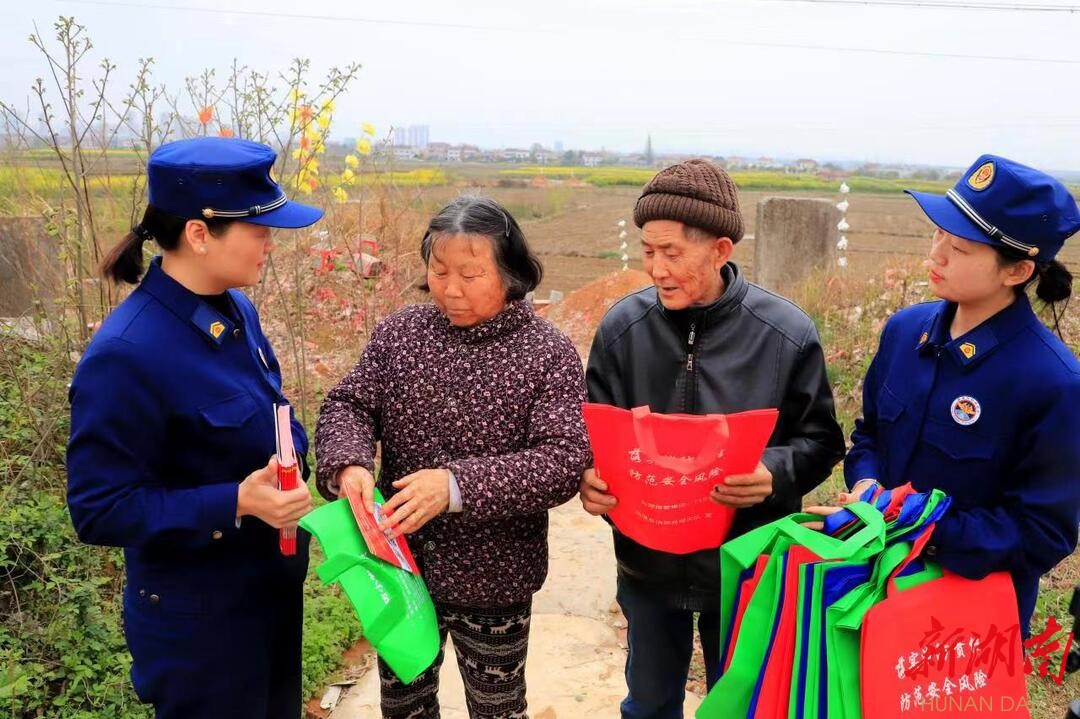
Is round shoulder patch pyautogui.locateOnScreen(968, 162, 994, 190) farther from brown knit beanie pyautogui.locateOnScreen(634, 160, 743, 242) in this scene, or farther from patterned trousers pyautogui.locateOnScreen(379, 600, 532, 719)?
patterned trousers pyautogui.locateOnScreen(379, 600, 532, 719)

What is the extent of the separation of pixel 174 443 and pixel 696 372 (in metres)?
1.21

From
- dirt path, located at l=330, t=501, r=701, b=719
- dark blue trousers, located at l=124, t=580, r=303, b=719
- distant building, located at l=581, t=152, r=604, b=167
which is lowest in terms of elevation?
dirt path, located at l=330, t=501, r=701, b=719

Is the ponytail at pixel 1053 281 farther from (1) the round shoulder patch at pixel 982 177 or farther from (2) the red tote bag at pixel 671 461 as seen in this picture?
(2) the red tote bag at pixel 671 461

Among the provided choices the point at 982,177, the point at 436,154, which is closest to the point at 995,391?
the point at 982,177

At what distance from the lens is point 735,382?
77.4 inches

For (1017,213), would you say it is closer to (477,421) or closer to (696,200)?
(696,200)

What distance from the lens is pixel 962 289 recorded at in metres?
1.75

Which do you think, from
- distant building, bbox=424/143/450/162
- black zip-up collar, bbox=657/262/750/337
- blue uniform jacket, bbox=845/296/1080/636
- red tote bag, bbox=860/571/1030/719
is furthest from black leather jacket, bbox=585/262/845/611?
distant building, bbox=424/143/450/162

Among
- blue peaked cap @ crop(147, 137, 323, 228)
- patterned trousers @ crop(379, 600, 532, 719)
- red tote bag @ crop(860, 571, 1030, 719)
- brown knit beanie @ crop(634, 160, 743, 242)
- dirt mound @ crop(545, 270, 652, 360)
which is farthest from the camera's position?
dirt mound @ crop(545, 270, 652, 360)

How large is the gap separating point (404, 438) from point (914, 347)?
1241 millimetres

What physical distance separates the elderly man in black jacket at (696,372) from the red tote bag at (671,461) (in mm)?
54

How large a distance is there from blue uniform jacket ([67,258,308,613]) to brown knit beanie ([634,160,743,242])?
3.33 feet

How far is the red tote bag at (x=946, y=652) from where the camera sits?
4.98ft

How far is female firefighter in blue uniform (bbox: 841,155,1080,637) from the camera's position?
162 centimetres
